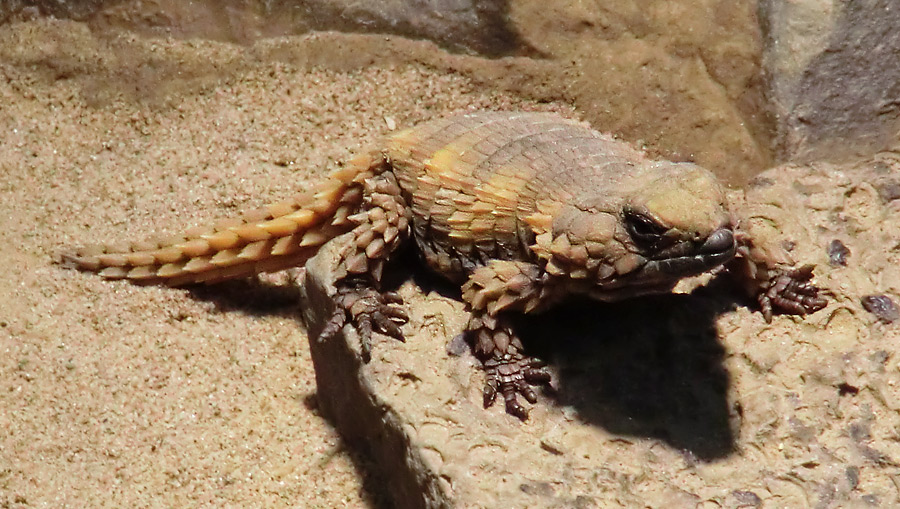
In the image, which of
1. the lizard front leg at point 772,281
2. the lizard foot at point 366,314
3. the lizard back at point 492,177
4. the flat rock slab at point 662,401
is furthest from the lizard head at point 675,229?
the lizard foot at point 366,314

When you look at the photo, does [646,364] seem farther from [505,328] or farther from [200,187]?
[200,187]

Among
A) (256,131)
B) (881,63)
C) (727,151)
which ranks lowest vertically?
(256,131)

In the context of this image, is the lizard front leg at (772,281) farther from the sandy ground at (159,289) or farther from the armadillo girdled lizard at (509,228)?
the sandy ground at (159,289)

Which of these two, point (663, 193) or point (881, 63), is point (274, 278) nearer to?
point (663, 193)

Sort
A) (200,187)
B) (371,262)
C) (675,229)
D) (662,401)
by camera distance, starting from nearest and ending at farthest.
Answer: (675,229) < (662,401) < (371,262) < (200,187)

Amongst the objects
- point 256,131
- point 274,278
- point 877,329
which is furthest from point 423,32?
point 877,329

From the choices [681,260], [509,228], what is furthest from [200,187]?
[681,260]

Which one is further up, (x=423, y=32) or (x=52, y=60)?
(x=423, y=32)
